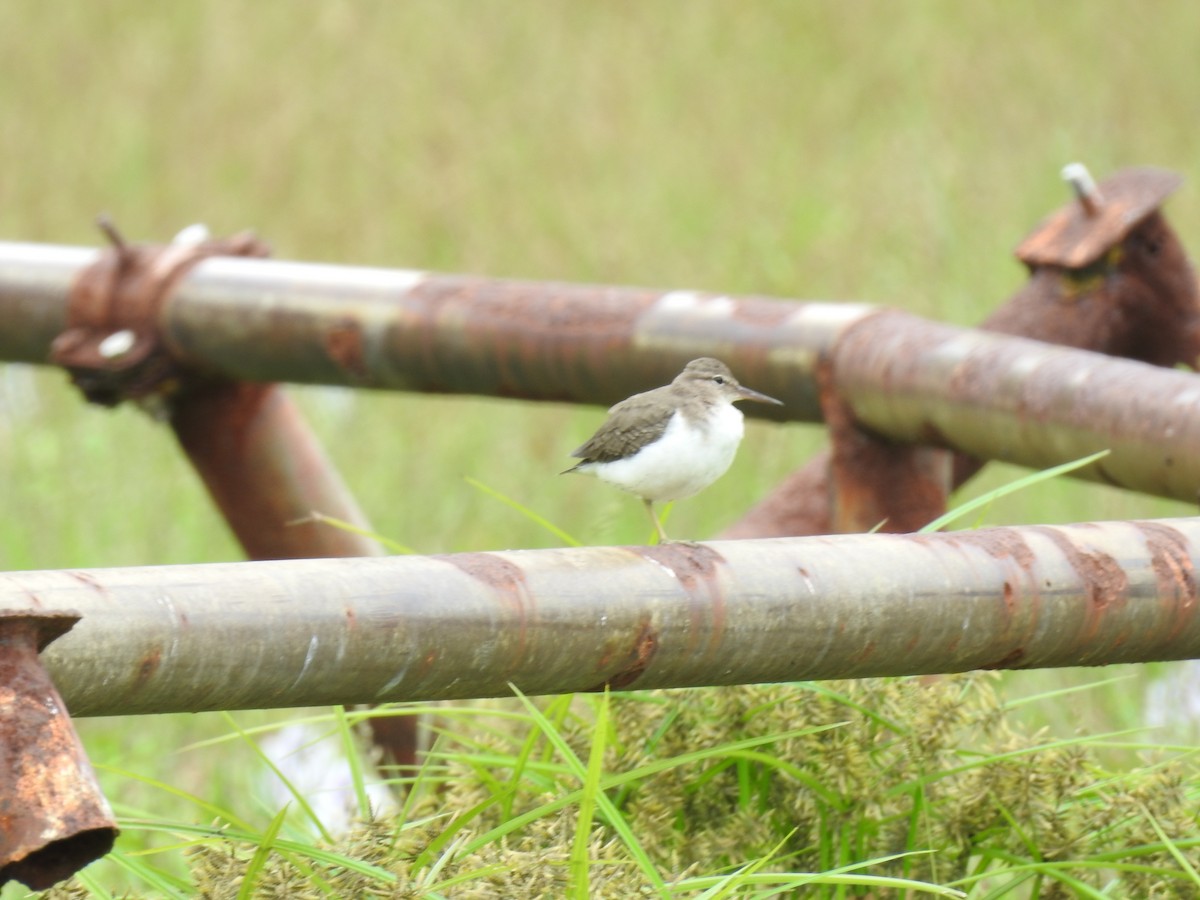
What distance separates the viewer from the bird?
248 centimetres

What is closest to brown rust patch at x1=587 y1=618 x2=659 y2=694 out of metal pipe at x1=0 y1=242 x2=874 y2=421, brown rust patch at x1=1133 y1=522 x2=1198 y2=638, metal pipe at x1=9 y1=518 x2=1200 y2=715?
metal pipe at x1=9 y1=518 x2=1200 y2=715

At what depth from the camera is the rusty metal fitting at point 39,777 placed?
1195mm

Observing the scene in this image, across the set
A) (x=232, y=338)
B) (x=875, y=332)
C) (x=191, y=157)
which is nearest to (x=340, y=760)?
(x=232, y=338)

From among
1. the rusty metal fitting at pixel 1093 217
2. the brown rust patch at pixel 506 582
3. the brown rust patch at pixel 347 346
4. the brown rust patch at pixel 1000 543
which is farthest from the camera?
the brown rust patch at pixel 347 346

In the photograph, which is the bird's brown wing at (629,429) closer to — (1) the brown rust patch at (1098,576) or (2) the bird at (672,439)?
(2) the bird at (672,439)

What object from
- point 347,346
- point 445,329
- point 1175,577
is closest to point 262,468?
point 347,346

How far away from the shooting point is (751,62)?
9.88 m

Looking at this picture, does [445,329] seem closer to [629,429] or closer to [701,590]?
[629,429]

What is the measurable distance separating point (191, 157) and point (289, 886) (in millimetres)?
8150

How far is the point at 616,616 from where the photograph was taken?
157 centimetres

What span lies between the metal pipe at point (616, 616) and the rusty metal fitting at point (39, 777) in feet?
0.10

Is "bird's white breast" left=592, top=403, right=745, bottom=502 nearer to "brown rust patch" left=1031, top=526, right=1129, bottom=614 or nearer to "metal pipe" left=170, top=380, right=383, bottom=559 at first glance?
A: "brown rust patch" left=1031, top=526, right=1129, bottom=614

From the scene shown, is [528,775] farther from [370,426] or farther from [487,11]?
[487,11]

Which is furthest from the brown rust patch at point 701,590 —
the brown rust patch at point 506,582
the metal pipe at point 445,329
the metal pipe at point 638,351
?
the metal pipe at point 445,329
